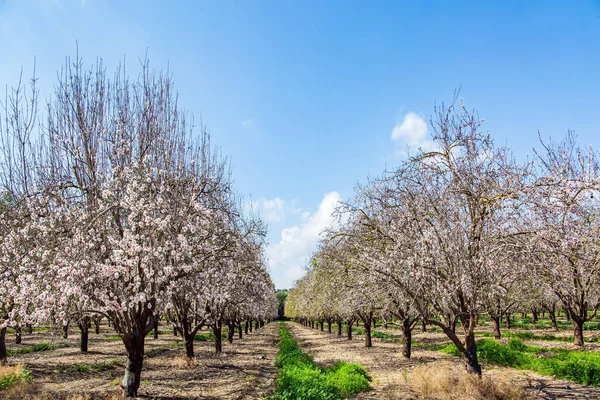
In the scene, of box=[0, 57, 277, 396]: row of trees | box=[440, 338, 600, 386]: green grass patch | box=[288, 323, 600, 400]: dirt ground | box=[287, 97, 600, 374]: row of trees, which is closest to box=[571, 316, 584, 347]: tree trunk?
box=[440, 338, 600, 386]: green grass patch

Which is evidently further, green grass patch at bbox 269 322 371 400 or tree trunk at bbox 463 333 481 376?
tree trunk at bbox 463 333 481 376

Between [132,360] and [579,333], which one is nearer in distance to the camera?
[132,360]

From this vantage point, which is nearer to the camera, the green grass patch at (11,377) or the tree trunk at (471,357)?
the tree trunk at (471,357)

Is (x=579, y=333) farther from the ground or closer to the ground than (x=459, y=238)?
closer to the ground

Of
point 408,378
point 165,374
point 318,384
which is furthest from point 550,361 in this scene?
point 165,374

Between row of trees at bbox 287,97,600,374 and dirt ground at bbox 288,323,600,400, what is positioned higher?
row of trees at bbox 287,97,600,374

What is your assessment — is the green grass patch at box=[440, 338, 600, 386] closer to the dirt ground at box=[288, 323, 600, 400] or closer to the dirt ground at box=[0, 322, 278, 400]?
the dirt ground at box=[288, 323, 600, 400]

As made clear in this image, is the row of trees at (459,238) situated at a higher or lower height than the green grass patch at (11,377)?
higher

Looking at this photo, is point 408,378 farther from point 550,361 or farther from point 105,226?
point 105,226

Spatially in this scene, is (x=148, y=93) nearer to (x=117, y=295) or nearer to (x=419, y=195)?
(x=117, y=295)

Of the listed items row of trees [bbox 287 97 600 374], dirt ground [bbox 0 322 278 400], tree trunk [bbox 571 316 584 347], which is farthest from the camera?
tree trunk [bbox 571 316 584 347]

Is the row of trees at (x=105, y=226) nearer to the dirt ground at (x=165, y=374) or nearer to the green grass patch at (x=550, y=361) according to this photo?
the dirt ground at (x=165, y=374)

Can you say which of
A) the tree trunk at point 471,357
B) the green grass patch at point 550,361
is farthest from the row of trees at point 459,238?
the green grass patch at point 550,361

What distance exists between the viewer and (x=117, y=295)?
1053cm
